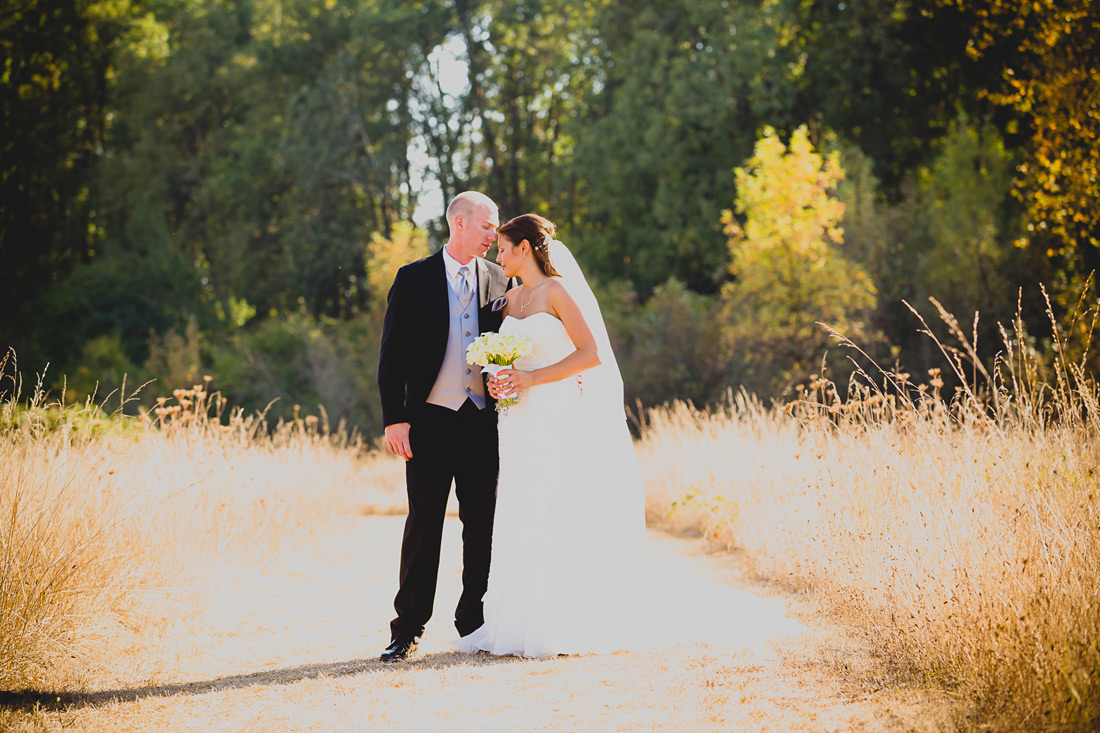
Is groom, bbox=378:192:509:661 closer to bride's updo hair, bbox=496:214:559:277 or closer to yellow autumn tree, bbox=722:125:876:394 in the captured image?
bride's updo hair, bbox=496:214:559:277

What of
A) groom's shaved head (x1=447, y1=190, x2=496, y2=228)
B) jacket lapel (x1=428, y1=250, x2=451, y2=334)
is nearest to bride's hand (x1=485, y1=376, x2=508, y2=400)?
jacket lapel (x1=428, y1=250, x2=451, y2=334)

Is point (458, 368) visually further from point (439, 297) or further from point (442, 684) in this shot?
point (442, 684)

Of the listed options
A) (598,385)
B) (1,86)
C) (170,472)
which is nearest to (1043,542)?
(598,385)

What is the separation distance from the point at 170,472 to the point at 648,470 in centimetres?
653

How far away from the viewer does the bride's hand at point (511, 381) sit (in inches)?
196

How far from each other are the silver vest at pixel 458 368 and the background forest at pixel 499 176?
1174cm

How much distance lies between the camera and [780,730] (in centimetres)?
362

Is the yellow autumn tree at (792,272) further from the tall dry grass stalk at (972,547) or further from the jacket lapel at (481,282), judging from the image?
the jacket lapel at (481,282)

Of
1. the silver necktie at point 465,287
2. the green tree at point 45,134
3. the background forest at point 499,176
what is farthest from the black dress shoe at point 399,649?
the green tree at point 45,134

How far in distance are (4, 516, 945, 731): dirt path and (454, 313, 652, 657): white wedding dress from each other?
0.57ft

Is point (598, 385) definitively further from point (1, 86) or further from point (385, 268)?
point (1, 86)

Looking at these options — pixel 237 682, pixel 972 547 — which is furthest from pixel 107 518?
pixel 972 547

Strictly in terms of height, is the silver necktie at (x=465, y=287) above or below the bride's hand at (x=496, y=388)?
above

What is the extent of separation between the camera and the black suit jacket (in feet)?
16.8
